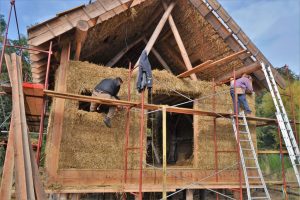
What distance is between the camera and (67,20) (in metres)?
5.45

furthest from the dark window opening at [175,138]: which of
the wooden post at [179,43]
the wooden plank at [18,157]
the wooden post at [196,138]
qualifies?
the wooden plank at [18,157]

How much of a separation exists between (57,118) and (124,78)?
1.89 metres

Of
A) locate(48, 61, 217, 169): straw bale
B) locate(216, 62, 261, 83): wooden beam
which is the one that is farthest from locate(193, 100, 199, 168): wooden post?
locate(48, 61, 217, 169): straw bale

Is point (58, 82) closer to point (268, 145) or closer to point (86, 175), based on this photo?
point (86, 175)

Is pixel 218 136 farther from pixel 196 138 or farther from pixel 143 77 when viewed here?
pixel 143 77

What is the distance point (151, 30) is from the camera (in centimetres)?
851

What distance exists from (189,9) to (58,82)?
4.20 m

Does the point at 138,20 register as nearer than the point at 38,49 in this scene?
No

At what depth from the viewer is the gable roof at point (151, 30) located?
18.3 feet

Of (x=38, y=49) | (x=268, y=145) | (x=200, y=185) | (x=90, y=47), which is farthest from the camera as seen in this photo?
(x=268, y=145)

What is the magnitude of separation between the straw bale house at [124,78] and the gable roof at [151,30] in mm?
21

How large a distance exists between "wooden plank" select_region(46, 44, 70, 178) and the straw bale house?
0.06 feet

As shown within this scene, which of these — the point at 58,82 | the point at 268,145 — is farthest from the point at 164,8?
the point at 268,145

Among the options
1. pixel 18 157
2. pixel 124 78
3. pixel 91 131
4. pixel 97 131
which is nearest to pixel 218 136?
pixel 124 78
